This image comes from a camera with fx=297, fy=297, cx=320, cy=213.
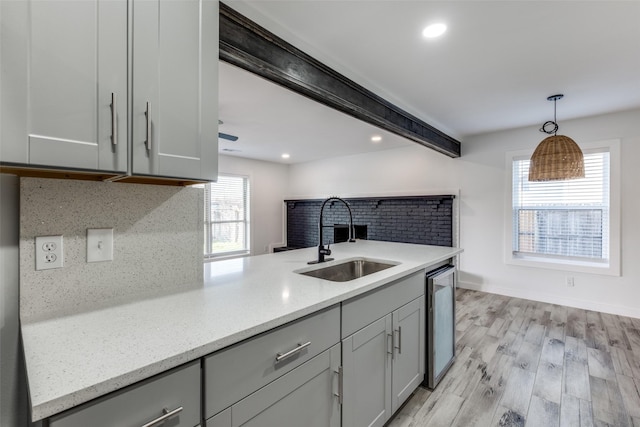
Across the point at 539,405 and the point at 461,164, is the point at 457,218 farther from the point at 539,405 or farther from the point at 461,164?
the point at 539,405

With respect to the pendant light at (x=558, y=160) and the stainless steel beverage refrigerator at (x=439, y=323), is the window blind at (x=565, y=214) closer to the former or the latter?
the pendant light at (x=558, y=160)

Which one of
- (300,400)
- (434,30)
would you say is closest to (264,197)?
Result: (434,30)

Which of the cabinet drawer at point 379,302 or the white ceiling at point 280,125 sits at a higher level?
the white ceiling at point 280,125

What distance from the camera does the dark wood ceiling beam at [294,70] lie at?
65.5 inches

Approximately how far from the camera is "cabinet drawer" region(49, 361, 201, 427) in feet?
2.18

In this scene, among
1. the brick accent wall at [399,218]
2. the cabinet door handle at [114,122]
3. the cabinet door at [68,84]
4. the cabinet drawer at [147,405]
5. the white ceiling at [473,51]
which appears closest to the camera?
the cabinet drawer at [147,405]

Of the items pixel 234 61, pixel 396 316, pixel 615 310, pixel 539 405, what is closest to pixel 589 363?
pixel 539 405

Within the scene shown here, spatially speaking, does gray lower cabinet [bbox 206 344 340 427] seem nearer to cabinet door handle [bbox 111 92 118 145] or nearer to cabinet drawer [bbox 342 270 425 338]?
cabinet drawer [bbox 342 270 425 338]

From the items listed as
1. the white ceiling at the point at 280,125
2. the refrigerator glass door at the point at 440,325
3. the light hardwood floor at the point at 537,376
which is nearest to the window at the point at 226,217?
the white ceiling at the point at 280,125

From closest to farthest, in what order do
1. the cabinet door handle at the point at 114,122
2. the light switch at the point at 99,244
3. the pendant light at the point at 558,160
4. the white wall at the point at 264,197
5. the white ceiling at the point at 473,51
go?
1. the cabinet door handle at the point at 114,122
2. the light switch at the point at 99,244
3. the white ceiling at the point at 473,51
4. the pendant light at the point at 558,160
5. the white wall at the point at 264,197

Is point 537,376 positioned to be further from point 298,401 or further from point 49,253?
point 49,253

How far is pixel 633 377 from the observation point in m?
2.32

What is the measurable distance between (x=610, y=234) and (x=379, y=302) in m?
3.94

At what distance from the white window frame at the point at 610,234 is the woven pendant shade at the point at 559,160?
1.20 meters
